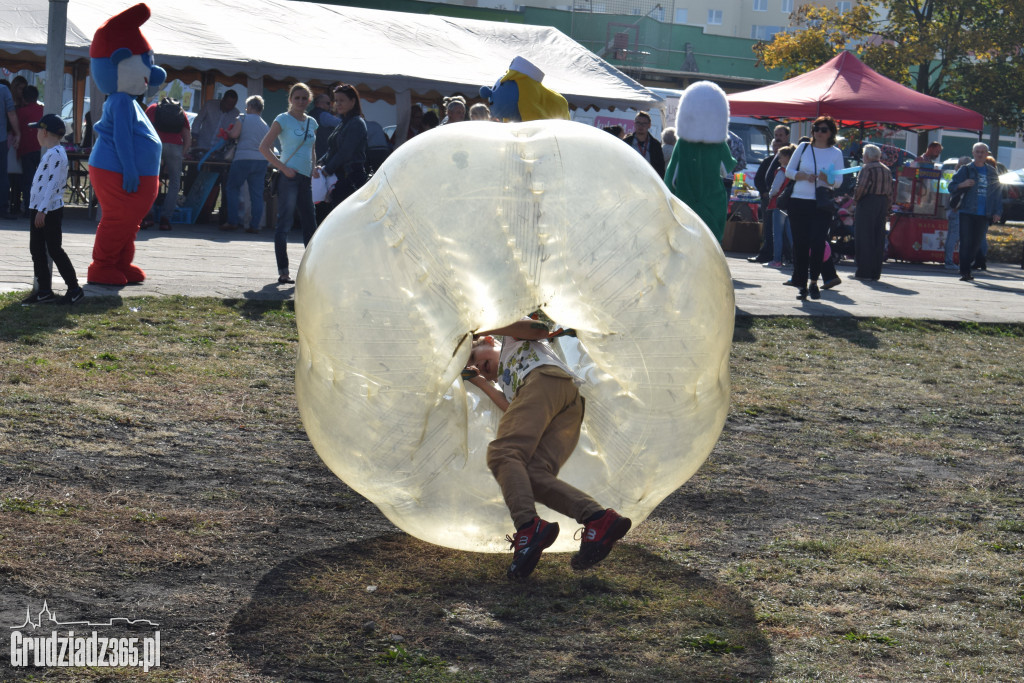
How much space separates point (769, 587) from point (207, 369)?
176 inches

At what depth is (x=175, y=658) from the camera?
11.3 ft

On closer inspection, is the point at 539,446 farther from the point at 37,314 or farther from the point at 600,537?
the point at 37,314

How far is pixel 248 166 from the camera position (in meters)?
16.8

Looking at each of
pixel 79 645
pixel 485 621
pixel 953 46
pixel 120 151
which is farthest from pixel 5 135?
pixel 953 46

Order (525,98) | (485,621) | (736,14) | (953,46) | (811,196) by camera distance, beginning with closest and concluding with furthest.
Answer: (485,621) < (525,98) < (811,196) < (953,46) < (736,14)

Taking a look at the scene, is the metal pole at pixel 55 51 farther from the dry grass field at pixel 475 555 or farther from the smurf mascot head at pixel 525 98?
the smurf mascot head at pixel 525 98

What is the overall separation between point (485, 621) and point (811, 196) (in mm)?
8997

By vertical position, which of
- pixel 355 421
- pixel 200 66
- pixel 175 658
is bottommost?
pixel 175 658

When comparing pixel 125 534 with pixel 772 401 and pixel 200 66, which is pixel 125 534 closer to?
pixel 772 401

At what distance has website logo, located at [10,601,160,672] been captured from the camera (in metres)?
3.39

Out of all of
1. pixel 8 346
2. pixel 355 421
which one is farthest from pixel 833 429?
pixel 8 346

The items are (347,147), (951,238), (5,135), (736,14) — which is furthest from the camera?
(736,14)

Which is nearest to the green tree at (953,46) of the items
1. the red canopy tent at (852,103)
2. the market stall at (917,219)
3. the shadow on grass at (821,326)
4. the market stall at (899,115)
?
the red canopy tent at (852,103)

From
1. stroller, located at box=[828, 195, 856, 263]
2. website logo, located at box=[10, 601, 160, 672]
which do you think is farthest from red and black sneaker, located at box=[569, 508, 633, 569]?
stroller, located at box=[828, 195, 856, 263]
